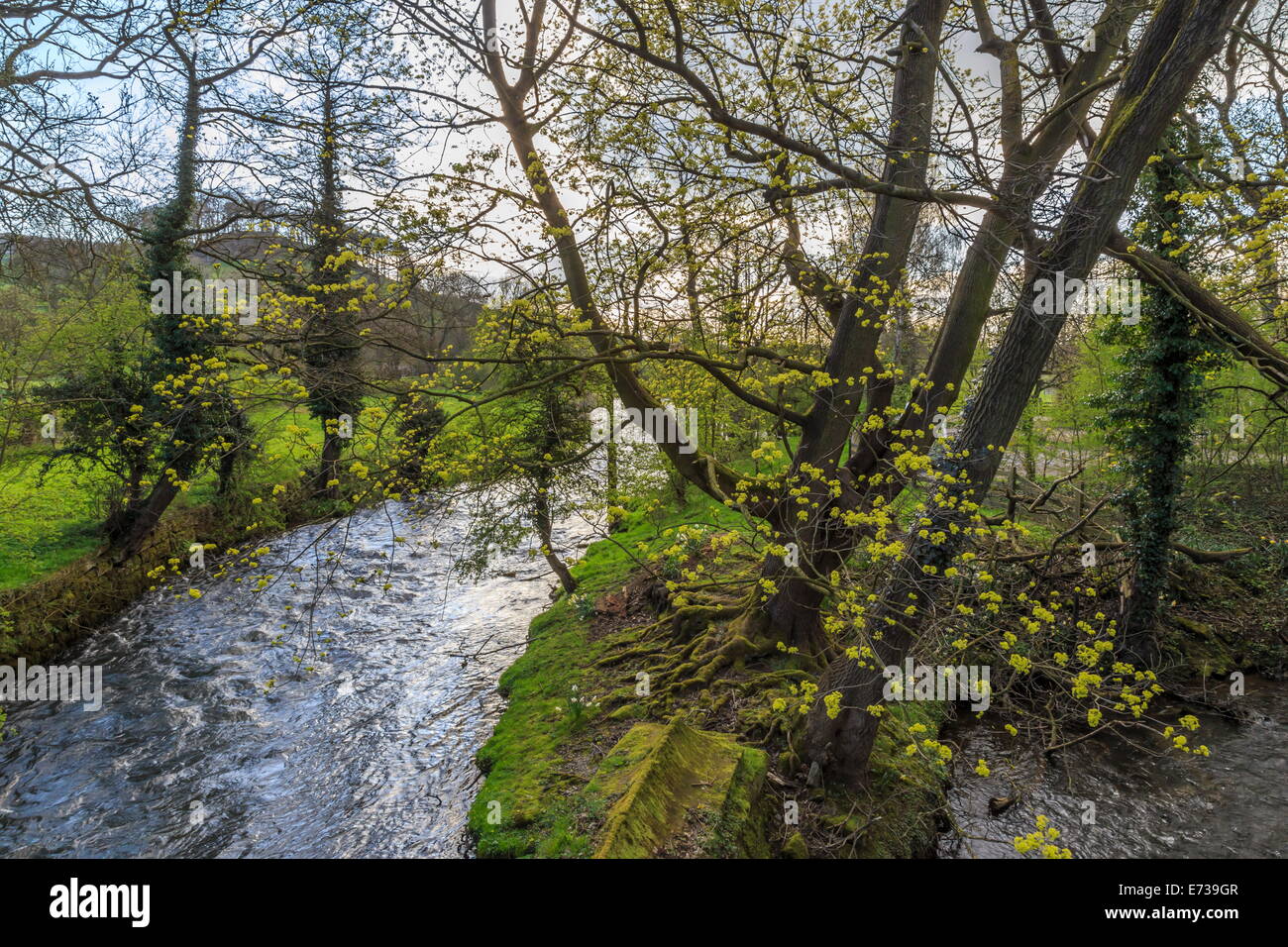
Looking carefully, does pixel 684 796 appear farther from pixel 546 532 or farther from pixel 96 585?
pixel 96 585

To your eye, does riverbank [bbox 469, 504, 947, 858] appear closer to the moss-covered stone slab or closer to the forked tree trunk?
the moss-covered stone slab

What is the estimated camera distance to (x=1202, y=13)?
360cm

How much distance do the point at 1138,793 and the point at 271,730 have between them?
34.1 feet

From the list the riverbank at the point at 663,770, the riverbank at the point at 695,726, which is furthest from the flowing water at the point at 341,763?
the riverbank at the point at 663,770

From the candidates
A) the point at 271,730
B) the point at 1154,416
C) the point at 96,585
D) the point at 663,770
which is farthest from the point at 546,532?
the point at 1154,416

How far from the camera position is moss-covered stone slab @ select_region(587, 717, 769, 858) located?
3965 millimetres

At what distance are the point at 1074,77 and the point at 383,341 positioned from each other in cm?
677

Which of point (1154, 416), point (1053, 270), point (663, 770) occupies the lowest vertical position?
point (663, 770)

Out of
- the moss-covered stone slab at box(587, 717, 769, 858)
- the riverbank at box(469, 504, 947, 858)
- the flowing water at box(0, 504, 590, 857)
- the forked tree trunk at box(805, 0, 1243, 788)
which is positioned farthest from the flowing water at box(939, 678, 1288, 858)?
the flowing water at box(0, 504, 590, 857)

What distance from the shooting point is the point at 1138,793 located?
661cm

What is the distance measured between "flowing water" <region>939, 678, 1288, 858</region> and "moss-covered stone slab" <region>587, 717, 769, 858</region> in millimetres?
2340

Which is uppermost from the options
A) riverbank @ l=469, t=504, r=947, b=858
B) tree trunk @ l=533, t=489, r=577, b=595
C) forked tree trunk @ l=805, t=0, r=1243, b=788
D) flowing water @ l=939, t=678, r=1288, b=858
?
forked tree trunk @ l=805, t=0, r=1243, b=788

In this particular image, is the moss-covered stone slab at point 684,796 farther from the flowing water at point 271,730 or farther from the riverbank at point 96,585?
the riverbank at point 96,585
